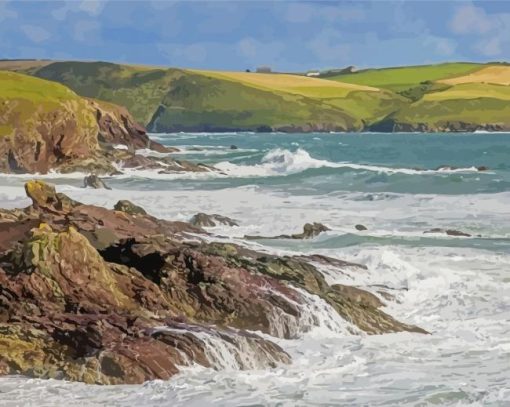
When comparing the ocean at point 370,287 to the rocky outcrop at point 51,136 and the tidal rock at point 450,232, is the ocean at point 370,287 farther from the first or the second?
the rocky outcrop at point 51,136

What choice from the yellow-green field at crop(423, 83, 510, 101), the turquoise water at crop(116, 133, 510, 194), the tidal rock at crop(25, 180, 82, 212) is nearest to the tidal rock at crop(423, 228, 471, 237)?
the tidal rock at crop(25, 180, 82, 212)

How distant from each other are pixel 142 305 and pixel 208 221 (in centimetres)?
1487

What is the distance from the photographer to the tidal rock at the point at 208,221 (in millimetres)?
30547

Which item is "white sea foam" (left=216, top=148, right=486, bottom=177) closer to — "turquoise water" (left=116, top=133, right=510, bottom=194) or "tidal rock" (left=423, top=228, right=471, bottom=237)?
"turquoise water" (left=116, top=133, right=510, bottom=194)

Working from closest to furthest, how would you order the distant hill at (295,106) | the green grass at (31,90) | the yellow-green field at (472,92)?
1. the green grass at (31,90)
2. the distant hill at (295,106)
3. the yellow-green field at (472,92)

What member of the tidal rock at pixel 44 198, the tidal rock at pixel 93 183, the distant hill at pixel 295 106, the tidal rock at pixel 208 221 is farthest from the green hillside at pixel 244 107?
the tidal rock at pixel 44 198

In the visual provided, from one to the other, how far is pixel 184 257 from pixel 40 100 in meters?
46.6

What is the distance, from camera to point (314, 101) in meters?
191

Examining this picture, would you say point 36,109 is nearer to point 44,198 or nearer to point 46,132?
point 46,132

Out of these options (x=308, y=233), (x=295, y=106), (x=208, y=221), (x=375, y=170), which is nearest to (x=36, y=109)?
(x=375, y=170)

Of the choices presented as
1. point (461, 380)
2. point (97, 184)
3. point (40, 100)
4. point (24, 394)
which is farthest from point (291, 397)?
point (40, 100)

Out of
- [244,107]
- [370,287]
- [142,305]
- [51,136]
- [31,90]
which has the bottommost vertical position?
[370,287]

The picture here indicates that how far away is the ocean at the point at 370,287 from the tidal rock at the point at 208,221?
609 millimetres

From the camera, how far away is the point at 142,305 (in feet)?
51.8
